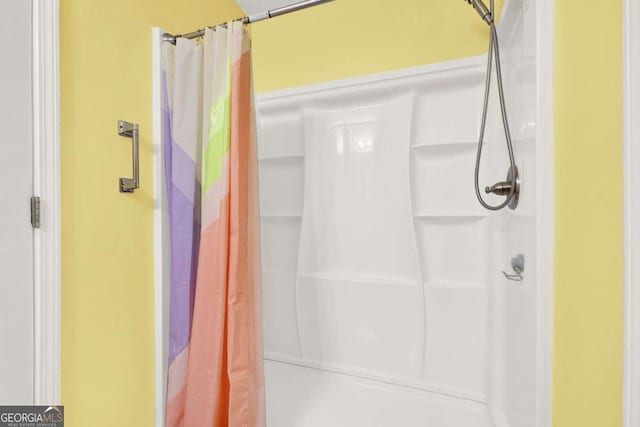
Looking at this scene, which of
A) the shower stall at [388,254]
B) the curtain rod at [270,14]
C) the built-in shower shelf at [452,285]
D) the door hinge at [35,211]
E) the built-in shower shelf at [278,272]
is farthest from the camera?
the built-in shower shelf at [278,272]

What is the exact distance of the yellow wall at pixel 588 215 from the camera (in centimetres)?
68

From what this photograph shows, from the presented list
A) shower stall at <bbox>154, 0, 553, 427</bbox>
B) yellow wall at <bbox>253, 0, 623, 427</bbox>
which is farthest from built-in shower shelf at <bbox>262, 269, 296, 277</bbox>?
yellow wall at <bbox>253, 0, 623, 427</bbox>

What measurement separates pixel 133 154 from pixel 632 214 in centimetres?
141

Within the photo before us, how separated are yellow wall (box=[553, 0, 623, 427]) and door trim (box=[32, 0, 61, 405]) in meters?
1.32

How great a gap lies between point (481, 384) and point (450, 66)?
5.10 feet

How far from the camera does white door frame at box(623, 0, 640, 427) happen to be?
24.7 inches

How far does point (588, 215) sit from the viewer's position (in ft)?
2.31

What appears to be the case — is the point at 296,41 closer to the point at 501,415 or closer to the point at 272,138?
the point at 272,138

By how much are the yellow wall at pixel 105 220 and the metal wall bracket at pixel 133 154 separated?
0.07ft

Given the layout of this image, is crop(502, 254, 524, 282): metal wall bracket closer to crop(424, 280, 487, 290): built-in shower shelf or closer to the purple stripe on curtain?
crop(424, 280, 487, 290): built-in shower shelf

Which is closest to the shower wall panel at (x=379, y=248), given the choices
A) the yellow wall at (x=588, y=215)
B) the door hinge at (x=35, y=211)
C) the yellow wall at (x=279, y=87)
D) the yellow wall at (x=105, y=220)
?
the yellow wall at (x=279, y=87)

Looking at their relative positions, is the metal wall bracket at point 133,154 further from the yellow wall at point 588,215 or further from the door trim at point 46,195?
the yellow wall at point 588,215

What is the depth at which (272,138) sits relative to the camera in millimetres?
2039

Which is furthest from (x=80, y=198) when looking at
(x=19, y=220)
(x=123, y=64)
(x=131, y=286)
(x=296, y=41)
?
(x=296, y=41)
